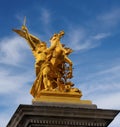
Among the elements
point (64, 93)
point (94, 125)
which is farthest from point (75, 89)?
point (94, 125)

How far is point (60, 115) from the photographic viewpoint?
19469 millimetres

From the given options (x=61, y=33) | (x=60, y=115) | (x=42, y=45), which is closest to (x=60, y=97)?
(x=60, y=115)

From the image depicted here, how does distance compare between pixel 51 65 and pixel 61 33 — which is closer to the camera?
pixel 51 65

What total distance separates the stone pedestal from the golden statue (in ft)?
4.49

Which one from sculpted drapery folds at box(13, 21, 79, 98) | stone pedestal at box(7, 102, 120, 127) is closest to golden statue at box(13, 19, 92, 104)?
sculpted drapery folds at box(13, 21, 79, 98)

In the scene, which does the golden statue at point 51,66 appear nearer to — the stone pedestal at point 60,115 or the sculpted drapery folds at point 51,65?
the sculpted drapery folds at point 51,65

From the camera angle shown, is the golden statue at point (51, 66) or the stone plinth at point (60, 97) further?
the golden statue at point (51, 66)

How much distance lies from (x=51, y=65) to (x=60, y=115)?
3.12 meters

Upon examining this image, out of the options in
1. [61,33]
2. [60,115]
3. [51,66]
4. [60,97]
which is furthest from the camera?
[61,33]

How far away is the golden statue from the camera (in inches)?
837

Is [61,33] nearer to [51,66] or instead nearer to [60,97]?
[51,66]

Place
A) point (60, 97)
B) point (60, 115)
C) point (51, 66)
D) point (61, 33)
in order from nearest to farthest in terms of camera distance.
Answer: point (60, 115) < point (60, 97) < point (51, 66) < point (61, 33)

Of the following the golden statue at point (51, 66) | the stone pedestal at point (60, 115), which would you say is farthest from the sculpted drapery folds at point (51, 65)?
the stone pedestal at point (60, 115)

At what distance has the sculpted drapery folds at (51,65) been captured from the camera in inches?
841
